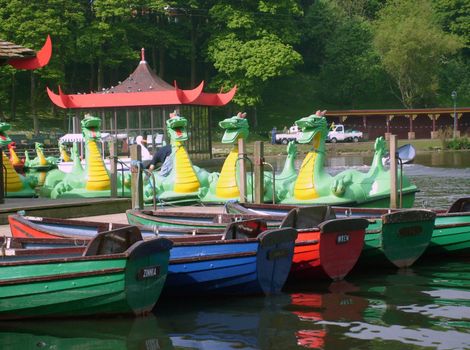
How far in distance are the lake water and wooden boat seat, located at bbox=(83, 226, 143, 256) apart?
954mm

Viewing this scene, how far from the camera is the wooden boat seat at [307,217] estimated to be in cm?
1586

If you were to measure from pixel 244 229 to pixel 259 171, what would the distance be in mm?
6351

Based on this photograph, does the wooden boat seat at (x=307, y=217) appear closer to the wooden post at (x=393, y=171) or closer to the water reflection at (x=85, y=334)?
the water reflection at (x=85, y=334)

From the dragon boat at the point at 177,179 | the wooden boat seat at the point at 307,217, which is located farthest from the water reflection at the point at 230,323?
the dragon boat at the point at 177,179

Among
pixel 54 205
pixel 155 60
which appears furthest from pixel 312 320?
pixel 155 60

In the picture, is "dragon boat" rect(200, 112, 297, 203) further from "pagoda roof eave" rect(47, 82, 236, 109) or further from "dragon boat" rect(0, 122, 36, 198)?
"pagoda roof eave" rect(47, 82, 236, 109)

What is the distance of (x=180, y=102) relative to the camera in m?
44.8

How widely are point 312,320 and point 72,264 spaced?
3353 millimetres

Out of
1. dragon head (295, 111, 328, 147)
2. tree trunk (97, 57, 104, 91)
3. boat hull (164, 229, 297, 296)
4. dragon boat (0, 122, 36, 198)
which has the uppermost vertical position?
tree trunk (97, 57, 104, 91)

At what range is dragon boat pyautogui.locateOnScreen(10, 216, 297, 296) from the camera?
14008mm

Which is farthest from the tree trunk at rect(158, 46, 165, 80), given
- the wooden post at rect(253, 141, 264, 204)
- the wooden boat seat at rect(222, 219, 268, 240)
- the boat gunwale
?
the boat gunwale

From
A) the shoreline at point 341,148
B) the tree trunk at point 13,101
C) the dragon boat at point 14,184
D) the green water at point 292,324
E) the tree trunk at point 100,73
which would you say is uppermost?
the tree trunk at point 100,73

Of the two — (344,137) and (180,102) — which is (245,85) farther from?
(180,102)

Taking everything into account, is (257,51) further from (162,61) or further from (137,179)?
(137,179)
